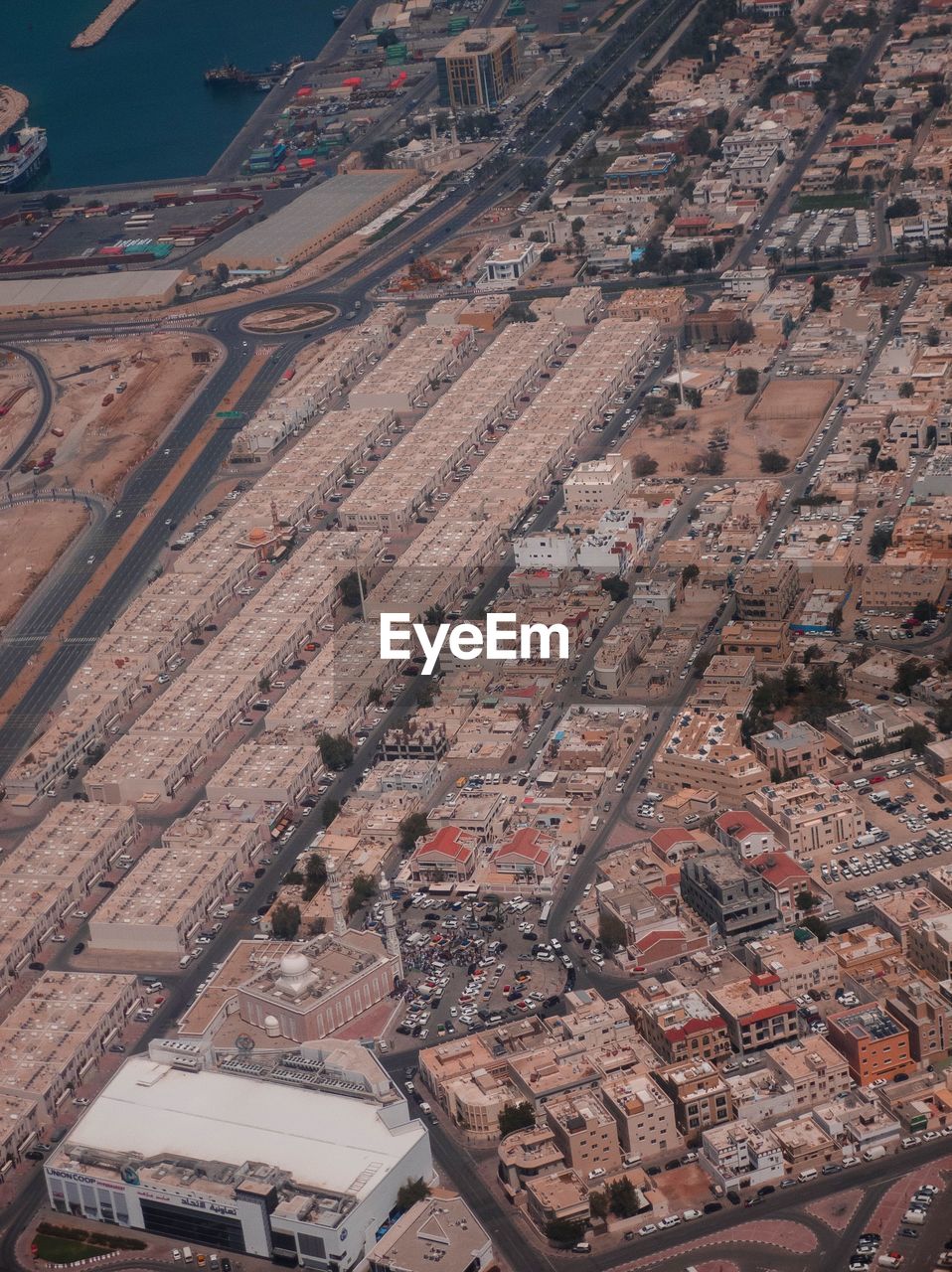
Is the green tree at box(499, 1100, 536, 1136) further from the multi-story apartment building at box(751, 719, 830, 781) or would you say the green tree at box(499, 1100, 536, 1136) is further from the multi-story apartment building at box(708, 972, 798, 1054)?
the multi-story apartment building at box(751, 719, 830, 781)

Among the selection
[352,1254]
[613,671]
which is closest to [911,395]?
[613,671]

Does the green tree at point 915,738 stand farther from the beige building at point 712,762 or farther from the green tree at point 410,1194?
the green tree at point 410,1194

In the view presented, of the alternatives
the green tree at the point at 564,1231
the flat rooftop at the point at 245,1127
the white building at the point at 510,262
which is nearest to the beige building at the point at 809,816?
the flat rooftop at the point at 245,1127

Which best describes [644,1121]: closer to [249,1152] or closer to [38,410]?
[249,1152]

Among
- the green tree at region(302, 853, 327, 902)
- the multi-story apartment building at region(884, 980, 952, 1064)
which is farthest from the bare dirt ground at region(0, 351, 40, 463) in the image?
the multi-story apartment building at region(884, 980, 952, 1064)

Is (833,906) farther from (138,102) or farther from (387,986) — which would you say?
(138,102)

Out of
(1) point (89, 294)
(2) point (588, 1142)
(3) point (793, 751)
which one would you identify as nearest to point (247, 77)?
(1) point (89, 294)
